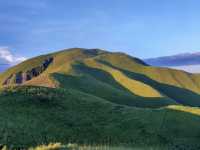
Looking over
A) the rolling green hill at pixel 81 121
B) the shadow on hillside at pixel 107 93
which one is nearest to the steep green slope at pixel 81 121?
the rolling green hill at pixel 81 121

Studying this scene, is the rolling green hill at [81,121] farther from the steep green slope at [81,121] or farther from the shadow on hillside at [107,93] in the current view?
the shadow on hillside at [107,93]

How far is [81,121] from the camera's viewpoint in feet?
200

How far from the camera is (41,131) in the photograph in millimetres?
52156

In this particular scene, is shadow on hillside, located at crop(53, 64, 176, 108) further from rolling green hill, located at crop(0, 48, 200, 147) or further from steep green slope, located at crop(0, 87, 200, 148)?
steep green slope, located at crop(0, 87, 200, 148)

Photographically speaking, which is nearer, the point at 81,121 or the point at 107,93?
the point at 81,121

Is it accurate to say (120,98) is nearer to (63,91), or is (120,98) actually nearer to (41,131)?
(63,91)

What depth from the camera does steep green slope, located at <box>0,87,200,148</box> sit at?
51403mm

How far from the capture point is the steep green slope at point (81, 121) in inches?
2024

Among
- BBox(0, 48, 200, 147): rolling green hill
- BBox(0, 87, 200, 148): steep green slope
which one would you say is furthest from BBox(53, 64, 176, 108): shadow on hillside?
BBox(0, 87, 200, 148): steep green slope

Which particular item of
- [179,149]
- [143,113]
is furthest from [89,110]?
[179,149]

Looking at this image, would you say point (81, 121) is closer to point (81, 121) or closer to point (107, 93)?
point (81, 121)

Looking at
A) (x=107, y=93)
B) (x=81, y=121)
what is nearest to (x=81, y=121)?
(x=81, y=121)

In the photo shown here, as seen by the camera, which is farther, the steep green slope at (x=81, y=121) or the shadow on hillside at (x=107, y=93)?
the shadow on hillside at (x=107, y=93)

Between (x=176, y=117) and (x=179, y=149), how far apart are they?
21.4 m
